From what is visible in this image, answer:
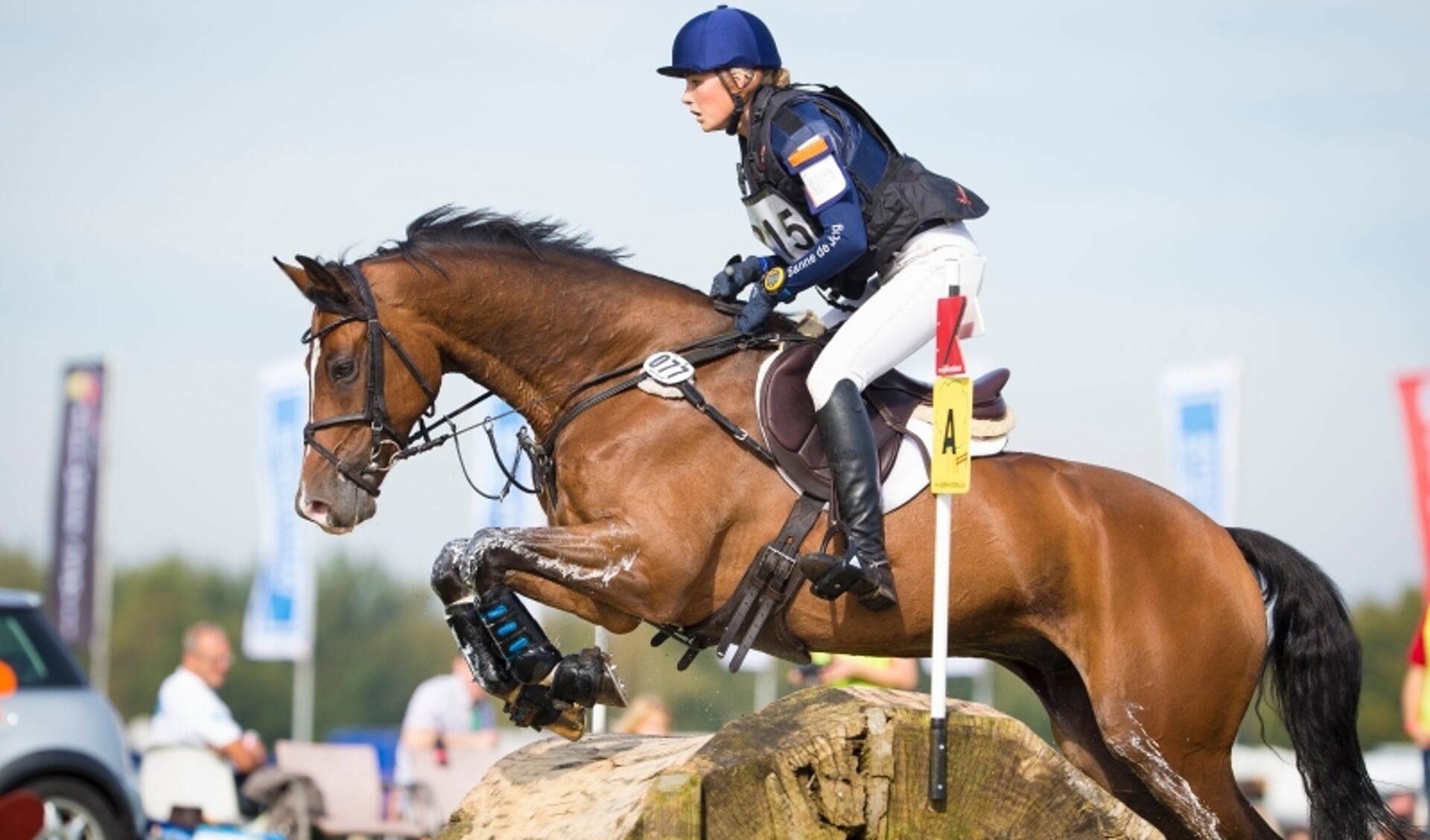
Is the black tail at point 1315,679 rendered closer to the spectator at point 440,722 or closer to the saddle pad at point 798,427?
the saddle pad at point 798,427

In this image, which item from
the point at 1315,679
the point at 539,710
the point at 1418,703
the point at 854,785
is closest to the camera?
the point at 854,785

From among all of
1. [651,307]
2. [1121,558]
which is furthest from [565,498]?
[1121,558]

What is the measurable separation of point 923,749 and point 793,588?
1.08m

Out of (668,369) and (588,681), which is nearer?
(588,681)

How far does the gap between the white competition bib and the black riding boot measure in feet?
1.73

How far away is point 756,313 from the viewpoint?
5.60 meters

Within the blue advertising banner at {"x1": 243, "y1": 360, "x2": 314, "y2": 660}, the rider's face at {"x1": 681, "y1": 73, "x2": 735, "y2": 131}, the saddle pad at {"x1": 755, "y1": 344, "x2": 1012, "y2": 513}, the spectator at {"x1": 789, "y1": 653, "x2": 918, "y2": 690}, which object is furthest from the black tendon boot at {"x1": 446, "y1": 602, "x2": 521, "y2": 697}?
the blue advertising banner at {"x1": 243, "y1": 360, "x2": 314, "y2": 660}

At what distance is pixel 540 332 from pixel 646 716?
17.4 ft

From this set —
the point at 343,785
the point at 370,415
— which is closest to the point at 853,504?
the point at 370,415

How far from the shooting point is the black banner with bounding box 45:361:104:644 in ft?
63.5

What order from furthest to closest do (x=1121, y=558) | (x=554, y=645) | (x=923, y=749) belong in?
(x=1121, y=558) → (x=554, y=645) → (x=923, y=749)

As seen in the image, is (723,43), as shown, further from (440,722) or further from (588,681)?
(440,722)

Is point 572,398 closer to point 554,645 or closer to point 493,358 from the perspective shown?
point 493,358

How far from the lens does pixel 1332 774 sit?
5.93m
